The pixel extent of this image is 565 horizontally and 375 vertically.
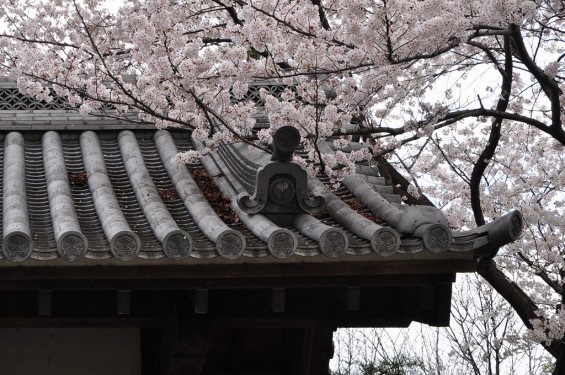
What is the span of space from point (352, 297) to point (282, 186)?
2.17 feet

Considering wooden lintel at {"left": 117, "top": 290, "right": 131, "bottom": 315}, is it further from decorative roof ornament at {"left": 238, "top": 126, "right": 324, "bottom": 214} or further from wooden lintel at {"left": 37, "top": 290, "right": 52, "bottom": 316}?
decorative roof ornament at {"left": 238, "top": 126, "right": 324, "bottom": 214}

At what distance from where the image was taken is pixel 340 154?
235 inches

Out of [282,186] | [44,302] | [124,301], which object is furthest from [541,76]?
[44,302]

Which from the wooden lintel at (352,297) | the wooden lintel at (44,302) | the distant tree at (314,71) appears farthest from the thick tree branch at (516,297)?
the wooden lintel at (44,302)

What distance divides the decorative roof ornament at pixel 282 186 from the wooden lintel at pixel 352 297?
45 cm

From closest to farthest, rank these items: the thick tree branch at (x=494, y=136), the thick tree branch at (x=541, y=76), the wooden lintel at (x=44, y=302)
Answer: the wooden lintel at (x=44, y=302) → the thick tree branch at (x=541, y=76) → the thick tree branch at (x=494, y=136)

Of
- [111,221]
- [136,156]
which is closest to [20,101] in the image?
[136,156]

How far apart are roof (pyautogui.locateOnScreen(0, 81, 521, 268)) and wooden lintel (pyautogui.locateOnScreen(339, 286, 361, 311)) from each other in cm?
26

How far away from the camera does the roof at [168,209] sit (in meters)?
4.39

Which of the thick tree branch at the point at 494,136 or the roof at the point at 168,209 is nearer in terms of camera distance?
the roof at the point at 168,209

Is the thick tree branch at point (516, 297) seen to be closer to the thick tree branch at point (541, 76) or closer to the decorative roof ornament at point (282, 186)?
the thick tree branch at point (541, 76)

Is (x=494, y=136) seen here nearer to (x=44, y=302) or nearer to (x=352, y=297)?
(x=352, y=297)

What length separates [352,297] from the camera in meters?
4.86

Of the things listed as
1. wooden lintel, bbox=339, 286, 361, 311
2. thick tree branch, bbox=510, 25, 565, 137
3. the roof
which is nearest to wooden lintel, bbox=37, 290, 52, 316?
the roof
